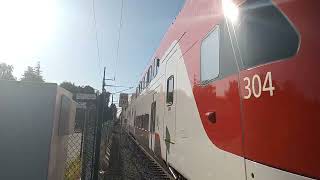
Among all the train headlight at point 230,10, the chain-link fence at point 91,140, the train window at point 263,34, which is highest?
the train headlight at point 230,10

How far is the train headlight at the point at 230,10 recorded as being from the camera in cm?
418

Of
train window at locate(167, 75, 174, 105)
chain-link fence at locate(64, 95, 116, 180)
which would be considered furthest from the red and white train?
train window at locate(167, 75, 174, 105)

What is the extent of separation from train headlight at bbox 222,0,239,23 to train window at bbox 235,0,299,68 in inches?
4.5

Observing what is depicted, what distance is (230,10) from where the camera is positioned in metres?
4.36

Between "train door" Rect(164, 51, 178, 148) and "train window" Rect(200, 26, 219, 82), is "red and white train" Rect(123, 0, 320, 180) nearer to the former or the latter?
"train window" Rect(200, 26, 219, 82)

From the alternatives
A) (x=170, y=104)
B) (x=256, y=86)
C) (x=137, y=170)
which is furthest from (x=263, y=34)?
(x=137, y=170)

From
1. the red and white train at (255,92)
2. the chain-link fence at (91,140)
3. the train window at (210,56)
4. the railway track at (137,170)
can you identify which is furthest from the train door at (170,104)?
the train window at (210,56)

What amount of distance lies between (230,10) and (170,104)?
13.4ft

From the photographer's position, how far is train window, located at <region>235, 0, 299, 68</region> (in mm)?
3332

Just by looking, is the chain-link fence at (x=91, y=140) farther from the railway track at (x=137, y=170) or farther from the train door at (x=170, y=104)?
the railway track at (x=137, y=170)

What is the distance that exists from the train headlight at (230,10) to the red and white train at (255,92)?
10mm

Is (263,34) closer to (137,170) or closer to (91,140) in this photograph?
(91,140)

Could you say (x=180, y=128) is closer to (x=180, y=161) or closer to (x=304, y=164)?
(x=180, y=161)

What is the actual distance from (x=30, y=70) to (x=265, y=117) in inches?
5220
